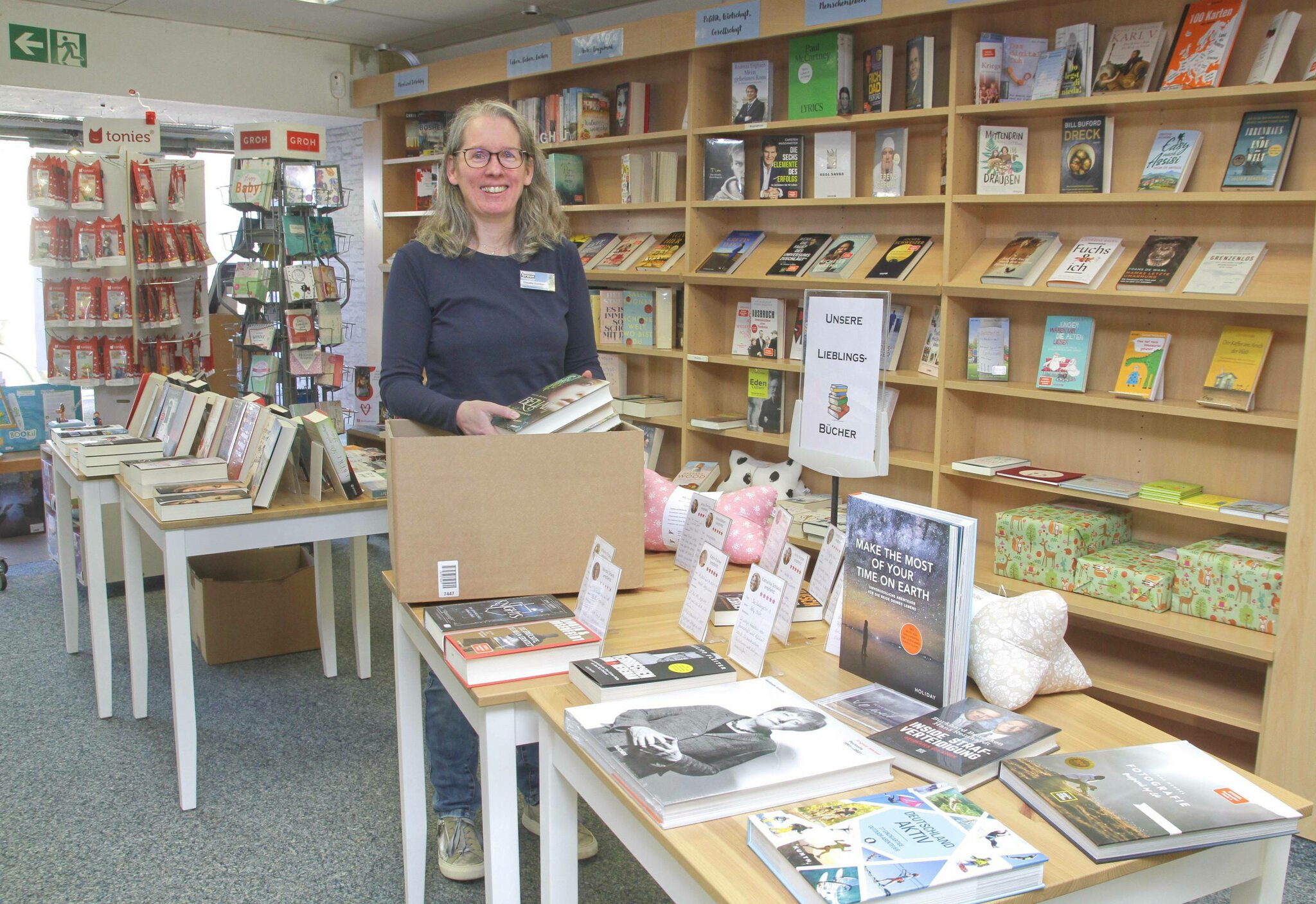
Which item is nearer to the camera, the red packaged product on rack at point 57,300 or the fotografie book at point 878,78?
the fotografie book at point 878,78

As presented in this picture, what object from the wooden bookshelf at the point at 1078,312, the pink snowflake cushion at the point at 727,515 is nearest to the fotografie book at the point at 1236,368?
the wooden bookshelf at the point at 1078,312

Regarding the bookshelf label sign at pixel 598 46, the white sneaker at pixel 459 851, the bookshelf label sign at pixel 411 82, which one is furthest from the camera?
the bookshelf label sign at pixel 411 82

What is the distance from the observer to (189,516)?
265 centimetres

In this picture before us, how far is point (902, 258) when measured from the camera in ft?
12.5

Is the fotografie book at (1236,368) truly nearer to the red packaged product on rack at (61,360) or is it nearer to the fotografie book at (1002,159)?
the fotografie book at (1002,159)

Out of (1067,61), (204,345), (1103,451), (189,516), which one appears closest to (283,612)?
(189,516)

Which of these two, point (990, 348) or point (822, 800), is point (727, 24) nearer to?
point (990, 348)

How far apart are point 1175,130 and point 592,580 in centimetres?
252

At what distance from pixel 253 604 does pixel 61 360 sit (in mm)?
2196

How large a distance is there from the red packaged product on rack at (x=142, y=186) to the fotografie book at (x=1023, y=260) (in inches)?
159

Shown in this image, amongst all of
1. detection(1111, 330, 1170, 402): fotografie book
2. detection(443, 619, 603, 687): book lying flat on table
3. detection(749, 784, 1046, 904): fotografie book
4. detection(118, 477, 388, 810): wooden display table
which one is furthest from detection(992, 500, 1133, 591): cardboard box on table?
detection(749, 784, 1046, 904): fotografie book

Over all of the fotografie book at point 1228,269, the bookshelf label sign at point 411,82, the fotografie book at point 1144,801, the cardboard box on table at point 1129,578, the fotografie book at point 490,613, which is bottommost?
the cardboard box on table at point 1129,578

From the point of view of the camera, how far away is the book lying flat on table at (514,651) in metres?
1.53

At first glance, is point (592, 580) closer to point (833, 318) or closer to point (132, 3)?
point (833, 318)
